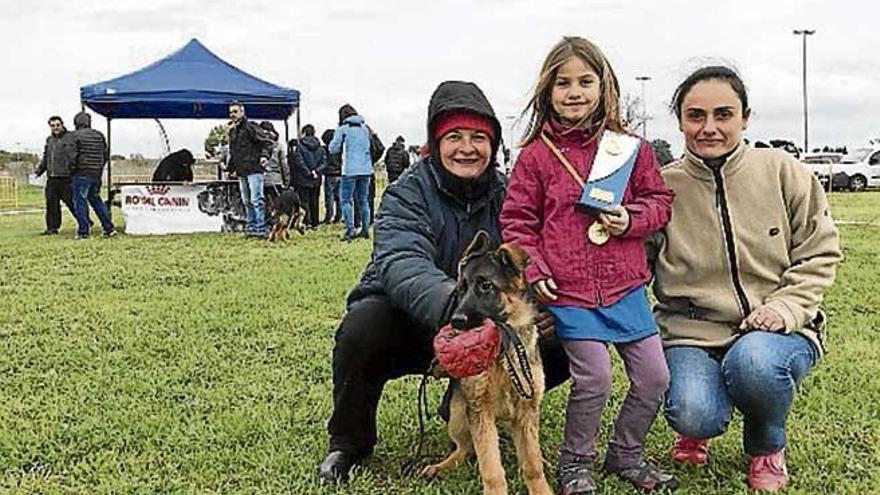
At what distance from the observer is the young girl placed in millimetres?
3434

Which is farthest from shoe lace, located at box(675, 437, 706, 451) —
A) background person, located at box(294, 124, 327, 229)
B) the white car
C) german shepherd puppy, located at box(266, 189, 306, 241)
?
the white car

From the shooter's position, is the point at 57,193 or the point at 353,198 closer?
the point at 353,198

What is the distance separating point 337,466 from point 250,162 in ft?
37.9

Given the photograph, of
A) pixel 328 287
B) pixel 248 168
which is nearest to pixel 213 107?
pixel 248 168

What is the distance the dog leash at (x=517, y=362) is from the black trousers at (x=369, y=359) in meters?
0.30

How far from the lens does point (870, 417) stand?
439 centimetres

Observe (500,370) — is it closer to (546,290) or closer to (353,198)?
(546,290)

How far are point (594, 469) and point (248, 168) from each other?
11952mm

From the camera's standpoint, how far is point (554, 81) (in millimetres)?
3504

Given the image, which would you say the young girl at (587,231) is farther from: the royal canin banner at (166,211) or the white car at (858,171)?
the white car at (858,171)

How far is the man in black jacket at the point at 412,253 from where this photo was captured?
3.60 m

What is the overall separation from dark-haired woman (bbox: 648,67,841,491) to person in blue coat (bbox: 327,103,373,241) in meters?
10.7

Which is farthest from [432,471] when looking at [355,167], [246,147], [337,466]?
[246,147]

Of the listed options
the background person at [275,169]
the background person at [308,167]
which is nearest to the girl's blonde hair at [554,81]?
the background person at [275,169]
